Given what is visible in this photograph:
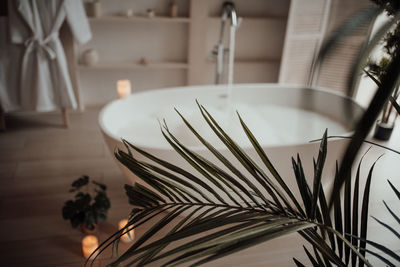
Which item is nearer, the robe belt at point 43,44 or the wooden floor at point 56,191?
the wooden floor at point 56,191

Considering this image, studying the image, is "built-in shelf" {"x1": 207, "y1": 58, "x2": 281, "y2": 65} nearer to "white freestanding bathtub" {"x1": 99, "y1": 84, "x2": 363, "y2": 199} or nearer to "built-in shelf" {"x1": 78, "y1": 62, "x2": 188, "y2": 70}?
"built-in shelf" {"x1": 78, "y1": 62, "x2": 188, "y2": 70}

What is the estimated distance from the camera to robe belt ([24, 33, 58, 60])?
2.65 m

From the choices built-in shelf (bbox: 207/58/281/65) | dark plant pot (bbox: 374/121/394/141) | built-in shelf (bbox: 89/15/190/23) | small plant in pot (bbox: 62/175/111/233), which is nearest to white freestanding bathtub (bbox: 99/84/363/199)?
small plant in pot (bbox: 62/175/111/233)

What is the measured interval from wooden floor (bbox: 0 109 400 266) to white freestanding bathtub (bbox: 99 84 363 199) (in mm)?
377

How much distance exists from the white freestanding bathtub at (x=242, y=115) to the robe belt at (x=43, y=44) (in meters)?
0.84

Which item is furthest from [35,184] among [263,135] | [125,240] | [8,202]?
[263,135]

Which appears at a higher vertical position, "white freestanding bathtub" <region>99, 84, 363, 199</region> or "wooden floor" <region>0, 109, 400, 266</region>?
"white freestanding bathtub" <region>99, 84, 363, 199</region>

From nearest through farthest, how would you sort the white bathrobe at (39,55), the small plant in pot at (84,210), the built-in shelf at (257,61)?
the small plant in pot at (84,210), the white bathrobe at (39,55), the built-in shelf at (257,61)

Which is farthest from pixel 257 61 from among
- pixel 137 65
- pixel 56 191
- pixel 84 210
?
pixel 84 210

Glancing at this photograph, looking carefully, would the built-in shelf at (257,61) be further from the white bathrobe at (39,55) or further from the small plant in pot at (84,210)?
the small plant in pot at (84,210)

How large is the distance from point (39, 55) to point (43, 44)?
0.33ft

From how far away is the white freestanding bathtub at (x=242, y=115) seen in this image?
2.23 m

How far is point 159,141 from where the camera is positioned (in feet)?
7.65

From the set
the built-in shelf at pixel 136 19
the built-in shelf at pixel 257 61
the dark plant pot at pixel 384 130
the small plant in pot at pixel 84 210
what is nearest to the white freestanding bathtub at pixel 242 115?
the small plant in pot at pixel 84 210
